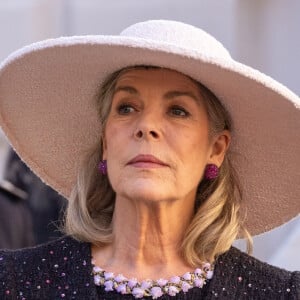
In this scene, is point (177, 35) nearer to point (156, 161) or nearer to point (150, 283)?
point (156, 161)

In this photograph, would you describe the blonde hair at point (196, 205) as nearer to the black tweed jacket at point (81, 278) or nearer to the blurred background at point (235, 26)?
the black tweed jacket at point (81, 278)

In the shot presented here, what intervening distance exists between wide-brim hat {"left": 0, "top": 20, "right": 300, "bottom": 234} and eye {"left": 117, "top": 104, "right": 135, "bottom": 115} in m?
0.13

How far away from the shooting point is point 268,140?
4605 mm

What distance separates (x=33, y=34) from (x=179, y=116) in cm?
722

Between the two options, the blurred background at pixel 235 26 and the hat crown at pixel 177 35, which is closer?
the hat crown at pixel 177 35

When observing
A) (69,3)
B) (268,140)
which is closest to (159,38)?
(268,140)

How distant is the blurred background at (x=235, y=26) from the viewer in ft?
24.9

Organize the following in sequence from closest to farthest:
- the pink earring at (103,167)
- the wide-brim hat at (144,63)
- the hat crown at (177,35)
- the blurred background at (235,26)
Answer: the wide-brim hat at (144,63) → the hat crown at (177,35) → the pink earring at (103,167) → the blurred background at (235,26)

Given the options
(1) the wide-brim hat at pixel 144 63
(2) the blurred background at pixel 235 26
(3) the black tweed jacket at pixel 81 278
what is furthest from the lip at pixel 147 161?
(2) the blurred background at pixel 235 26

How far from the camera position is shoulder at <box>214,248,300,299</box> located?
4.38 metres

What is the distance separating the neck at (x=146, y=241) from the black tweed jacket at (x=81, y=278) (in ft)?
0.31

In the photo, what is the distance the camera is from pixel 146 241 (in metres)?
4.43

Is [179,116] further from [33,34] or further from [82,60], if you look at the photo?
[33,34]

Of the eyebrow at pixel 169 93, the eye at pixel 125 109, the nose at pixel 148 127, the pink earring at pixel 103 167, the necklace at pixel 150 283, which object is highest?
the eyebrow at pixel 169 93
